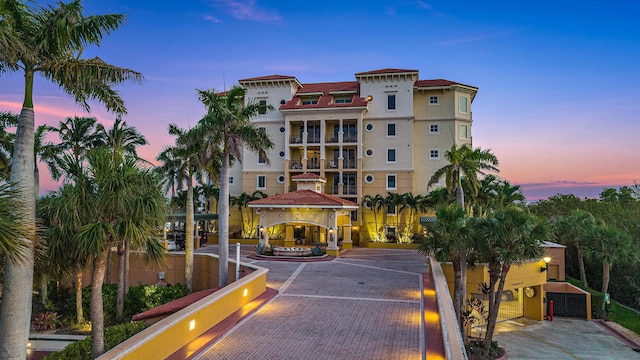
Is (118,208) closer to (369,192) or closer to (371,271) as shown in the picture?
(371,271)

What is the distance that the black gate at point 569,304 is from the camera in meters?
25.2

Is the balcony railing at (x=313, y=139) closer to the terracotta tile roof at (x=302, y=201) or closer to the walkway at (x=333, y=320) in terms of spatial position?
the terracotta tile roof at (x=302, y=201)

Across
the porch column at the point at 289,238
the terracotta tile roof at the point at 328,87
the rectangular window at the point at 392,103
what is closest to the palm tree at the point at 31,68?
the porch column at the point at 289,238

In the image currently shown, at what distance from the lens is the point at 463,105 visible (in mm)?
39375

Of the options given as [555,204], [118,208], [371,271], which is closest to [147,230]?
[118,208]

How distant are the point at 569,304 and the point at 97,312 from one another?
27.3 metres

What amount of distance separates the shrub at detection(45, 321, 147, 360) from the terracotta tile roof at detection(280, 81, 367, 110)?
28.9 metres

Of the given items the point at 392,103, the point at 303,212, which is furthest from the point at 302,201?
the point at 392,103

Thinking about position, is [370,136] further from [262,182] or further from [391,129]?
[262,182]

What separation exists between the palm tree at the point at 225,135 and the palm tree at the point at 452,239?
8.27 m

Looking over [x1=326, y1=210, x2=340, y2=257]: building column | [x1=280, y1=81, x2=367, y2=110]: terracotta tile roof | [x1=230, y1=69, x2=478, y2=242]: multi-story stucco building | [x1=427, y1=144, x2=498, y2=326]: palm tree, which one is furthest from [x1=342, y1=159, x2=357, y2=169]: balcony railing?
[x1=427, y1=144, x2=498, y2=326]: palm tree

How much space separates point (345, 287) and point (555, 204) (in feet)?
127

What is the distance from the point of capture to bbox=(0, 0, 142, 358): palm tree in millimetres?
7812

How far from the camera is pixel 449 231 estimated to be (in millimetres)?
15859
